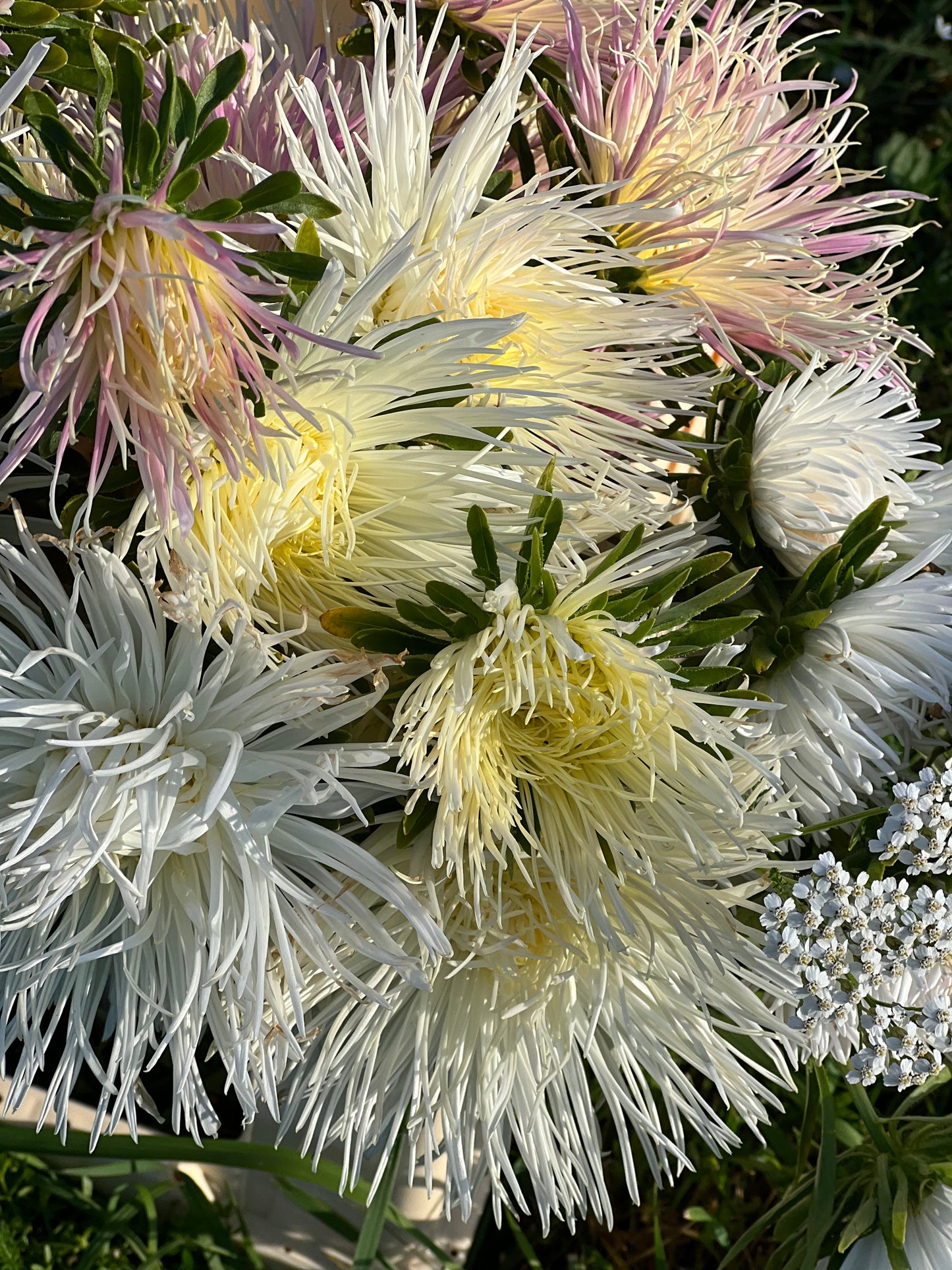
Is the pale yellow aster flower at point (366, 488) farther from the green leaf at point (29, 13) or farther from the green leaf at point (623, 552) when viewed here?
the green leaf at point (29, 13)

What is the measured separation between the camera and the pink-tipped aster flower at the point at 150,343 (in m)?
0.34

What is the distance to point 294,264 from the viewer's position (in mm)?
380

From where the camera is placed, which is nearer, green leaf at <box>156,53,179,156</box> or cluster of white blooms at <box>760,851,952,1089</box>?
green leaf at <box>156,53,179,156</box>

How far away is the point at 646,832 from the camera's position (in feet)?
1.51

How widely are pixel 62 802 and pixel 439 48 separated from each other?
39cm

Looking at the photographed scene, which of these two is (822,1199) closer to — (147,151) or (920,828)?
(920,828)

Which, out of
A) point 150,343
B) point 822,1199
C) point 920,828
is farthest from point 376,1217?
point 150,343

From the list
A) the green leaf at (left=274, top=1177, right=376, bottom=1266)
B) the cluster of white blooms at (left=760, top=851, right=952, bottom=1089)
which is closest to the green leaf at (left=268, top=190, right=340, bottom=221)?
the cluster of white blooms at (left=760, top=851, right=952, bottom=1089)

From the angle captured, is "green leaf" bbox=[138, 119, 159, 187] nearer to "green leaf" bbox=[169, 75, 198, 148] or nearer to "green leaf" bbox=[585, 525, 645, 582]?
"green leaf" bbox=[169, 75, 198, 148]

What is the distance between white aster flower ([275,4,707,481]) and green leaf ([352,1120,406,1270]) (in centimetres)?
40

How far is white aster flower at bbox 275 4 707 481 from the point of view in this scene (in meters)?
0.44

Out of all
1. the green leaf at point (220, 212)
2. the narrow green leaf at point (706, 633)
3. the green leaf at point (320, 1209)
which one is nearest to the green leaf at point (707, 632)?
the narrow green leaf at point (706, 633)

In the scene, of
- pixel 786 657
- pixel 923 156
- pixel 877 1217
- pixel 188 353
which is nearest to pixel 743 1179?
pixel 877 1217

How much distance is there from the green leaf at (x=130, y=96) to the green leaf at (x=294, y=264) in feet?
0.16
